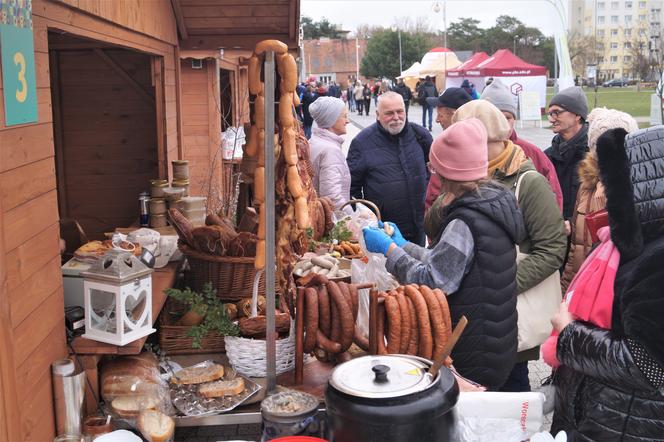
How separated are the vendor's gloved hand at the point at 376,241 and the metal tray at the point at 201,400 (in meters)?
0.80

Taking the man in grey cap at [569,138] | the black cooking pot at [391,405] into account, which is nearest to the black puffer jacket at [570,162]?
the man in grey cap at [569,138]

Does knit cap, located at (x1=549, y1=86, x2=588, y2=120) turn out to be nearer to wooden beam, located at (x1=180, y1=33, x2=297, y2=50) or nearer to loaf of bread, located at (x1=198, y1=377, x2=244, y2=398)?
wooden beam, located at (x1=180, y1=33, x2=297, y2=50)

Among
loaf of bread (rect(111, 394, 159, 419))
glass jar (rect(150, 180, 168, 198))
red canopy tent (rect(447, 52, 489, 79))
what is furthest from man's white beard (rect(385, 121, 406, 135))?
red canopy tent (rect(447, 52, 489, 79))

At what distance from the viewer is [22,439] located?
7.79 ft

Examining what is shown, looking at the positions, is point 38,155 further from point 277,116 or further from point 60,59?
point 60,59

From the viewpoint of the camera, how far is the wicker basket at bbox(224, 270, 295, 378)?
298 cm

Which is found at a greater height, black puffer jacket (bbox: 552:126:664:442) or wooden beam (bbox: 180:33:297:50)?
wooden beam (bbox: 180:33:297:50)

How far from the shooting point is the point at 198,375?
3.00 metres

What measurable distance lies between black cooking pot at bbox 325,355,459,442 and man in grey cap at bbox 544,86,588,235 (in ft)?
12.5

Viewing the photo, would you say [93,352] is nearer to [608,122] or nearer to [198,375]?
[198,375]

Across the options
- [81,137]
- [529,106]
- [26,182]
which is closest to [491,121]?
[26,182]

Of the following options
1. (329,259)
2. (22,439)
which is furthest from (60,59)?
(22,439)

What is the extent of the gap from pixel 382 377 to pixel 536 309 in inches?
79.3

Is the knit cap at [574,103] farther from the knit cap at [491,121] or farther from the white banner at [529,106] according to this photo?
the white banner at [529,106]
